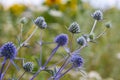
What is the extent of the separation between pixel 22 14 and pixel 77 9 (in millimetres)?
748

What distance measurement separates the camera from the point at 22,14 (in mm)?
4930

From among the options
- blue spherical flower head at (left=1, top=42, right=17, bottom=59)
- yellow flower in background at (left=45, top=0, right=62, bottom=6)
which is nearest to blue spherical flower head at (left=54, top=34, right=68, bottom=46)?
blue spherical flower head at (left=1, top=42, right=17, bottom=59)

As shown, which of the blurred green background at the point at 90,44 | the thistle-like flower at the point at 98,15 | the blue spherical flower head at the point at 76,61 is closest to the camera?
the blue spherical flower head at the point at 76,61

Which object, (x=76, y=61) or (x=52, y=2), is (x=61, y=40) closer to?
(x=76, y=61)

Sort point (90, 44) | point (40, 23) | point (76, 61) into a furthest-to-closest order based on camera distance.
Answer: point (90, 44) < point (40, 23) < point (76, 61)

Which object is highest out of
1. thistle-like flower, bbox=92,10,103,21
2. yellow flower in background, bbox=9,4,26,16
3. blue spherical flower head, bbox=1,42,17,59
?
yellow flower in background, bbox=9,4,26,16

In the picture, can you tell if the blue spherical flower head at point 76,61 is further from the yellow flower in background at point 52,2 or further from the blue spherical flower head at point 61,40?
the yellow flower in background at point 52,2

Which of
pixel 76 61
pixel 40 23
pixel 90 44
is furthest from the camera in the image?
pixel 90 44

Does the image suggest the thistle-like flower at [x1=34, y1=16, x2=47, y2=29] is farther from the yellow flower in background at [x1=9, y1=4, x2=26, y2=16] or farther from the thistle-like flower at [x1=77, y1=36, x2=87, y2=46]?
the yellow flower in background at [x1=9, y1=4, x2=26, y2=16]

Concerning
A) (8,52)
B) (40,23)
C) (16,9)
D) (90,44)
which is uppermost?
(16,9)

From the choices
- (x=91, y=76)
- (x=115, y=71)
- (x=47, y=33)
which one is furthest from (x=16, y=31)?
(x=91, y=76)

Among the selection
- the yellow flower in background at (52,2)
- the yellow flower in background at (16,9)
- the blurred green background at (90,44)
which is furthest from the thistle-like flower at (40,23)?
the yellow flower in background at (16,9)

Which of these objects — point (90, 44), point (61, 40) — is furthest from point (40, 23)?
point (90, 44)

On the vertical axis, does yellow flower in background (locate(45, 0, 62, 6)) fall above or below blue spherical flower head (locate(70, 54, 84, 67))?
above
